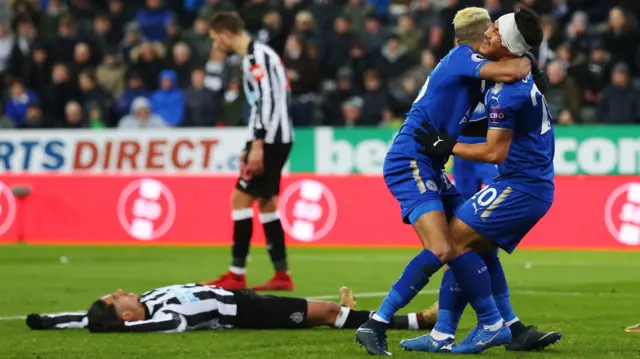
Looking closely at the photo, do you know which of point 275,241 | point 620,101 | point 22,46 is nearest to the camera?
point 275,241

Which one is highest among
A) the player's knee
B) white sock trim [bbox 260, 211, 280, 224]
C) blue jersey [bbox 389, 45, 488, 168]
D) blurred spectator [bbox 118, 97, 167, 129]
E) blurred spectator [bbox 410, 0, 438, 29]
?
blurred spectator [bbox 410, 0, 438, 29]

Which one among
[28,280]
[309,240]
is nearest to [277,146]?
[28,280]

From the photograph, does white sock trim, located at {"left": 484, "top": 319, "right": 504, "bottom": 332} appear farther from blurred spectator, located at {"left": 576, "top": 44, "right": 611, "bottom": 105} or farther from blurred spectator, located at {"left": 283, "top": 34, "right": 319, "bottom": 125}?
blurred spectator, located at {"left": 283, "top": 34, "right": 319, "bottom": 125}

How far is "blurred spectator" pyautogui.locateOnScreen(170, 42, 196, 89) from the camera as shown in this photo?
75.9 ft

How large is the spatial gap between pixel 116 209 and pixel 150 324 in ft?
34.0

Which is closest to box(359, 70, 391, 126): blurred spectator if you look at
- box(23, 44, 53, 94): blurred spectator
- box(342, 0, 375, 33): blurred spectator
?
box(342, 0, 375, 33): blurred spectator

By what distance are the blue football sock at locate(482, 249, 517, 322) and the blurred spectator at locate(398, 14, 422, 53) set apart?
14706 mm

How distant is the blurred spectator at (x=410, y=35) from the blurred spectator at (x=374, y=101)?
113 cm

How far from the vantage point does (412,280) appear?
7477 mm

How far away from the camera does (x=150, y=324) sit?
27.7 feet

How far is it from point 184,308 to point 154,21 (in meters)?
16.9

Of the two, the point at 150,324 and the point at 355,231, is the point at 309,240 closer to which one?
the point at 355,231

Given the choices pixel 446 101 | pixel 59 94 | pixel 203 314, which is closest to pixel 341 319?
pixel 203 314

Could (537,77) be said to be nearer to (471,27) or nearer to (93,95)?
(471,27)
